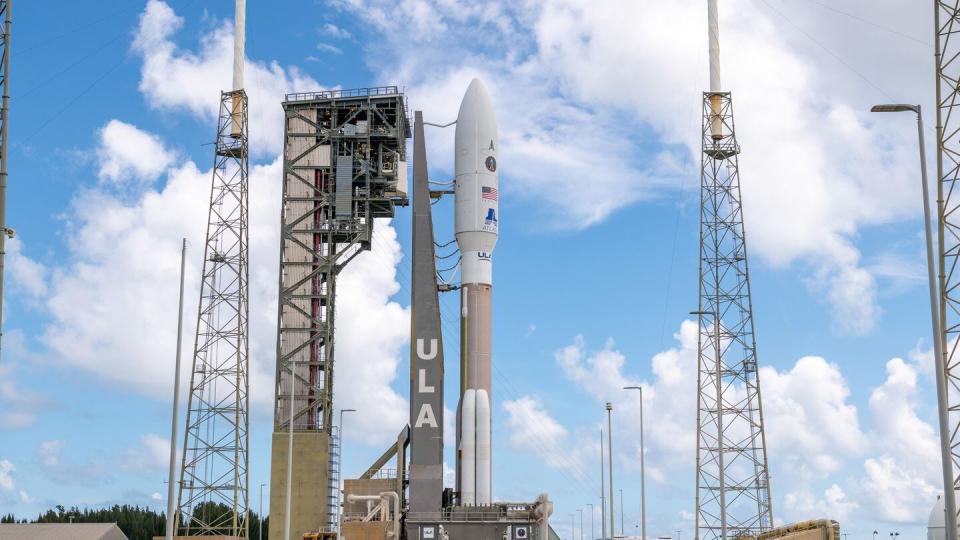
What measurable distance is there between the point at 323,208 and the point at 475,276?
89.9ft

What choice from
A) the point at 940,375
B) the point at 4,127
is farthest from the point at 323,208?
the point at 940,375

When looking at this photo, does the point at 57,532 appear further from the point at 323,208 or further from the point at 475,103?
the point at 475,103

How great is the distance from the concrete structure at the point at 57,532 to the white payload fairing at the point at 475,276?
36614mm

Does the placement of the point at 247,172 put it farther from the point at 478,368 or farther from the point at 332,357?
the point at 478,368

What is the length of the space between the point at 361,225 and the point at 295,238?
4.61 meters

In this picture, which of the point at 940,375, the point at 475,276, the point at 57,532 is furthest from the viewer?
the point at 57,532

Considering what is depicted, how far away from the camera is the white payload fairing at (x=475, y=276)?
172ft

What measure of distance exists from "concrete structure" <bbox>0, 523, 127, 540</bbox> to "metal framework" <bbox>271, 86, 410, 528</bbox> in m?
15.6

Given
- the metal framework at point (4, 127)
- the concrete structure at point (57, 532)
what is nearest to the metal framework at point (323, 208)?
the concrete structure at point (57, 532)

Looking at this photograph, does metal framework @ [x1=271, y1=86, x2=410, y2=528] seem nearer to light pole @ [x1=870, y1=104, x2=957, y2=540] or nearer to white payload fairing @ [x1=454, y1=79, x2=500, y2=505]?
white payload fairing @ [x1=454, y1=79, x2=500, y2=505]

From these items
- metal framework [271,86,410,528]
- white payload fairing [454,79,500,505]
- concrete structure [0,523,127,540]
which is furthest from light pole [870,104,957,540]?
concrete structure [0,523,127,540]

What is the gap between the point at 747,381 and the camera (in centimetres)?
7088

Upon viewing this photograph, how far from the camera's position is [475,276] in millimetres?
54688

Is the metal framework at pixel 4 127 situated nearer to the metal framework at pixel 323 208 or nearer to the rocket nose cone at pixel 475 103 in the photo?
the rocket nose cone at pixel 475 103
